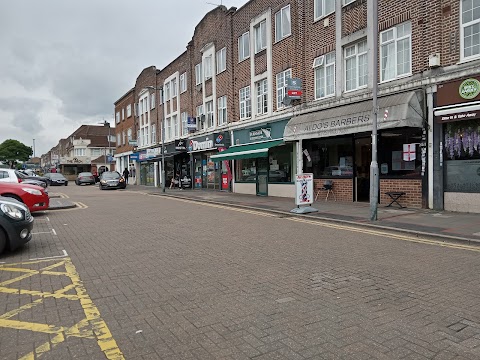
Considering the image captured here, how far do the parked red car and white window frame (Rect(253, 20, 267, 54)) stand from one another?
13.5 meters

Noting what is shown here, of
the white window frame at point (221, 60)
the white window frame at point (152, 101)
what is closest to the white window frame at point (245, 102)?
the white window frame at point (221, 60)

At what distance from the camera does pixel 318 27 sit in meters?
16.8

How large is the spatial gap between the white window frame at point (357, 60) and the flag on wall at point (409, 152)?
321cm

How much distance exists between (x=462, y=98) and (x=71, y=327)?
11.8m

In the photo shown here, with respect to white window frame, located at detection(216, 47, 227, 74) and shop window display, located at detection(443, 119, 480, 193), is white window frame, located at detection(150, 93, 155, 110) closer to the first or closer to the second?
white window frame, located at detection(216, 47, 227, 74)

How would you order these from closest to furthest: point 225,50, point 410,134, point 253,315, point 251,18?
1. point 253,315
2. point 410,134
3. point 251,18
4. point 225,50

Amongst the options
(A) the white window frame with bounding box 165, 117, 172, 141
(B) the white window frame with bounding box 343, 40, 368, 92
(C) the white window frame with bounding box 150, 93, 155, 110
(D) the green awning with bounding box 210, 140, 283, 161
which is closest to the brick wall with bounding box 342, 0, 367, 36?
(B) the white window frame with bounding box 343, 40, 368, 92

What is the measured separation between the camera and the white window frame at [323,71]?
16344 mm

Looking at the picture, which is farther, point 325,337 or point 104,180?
point 104,180

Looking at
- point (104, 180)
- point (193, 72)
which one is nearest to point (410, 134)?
point (193, 72)

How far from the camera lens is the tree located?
101 meters

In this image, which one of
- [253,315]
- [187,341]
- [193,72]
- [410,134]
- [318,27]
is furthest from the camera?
[193,72]

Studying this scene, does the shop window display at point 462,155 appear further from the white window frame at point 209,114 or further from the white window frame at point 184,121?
the white window frame at point 184,121

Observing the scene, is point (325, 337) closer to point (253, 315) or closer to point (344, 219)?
point (253, 315)
